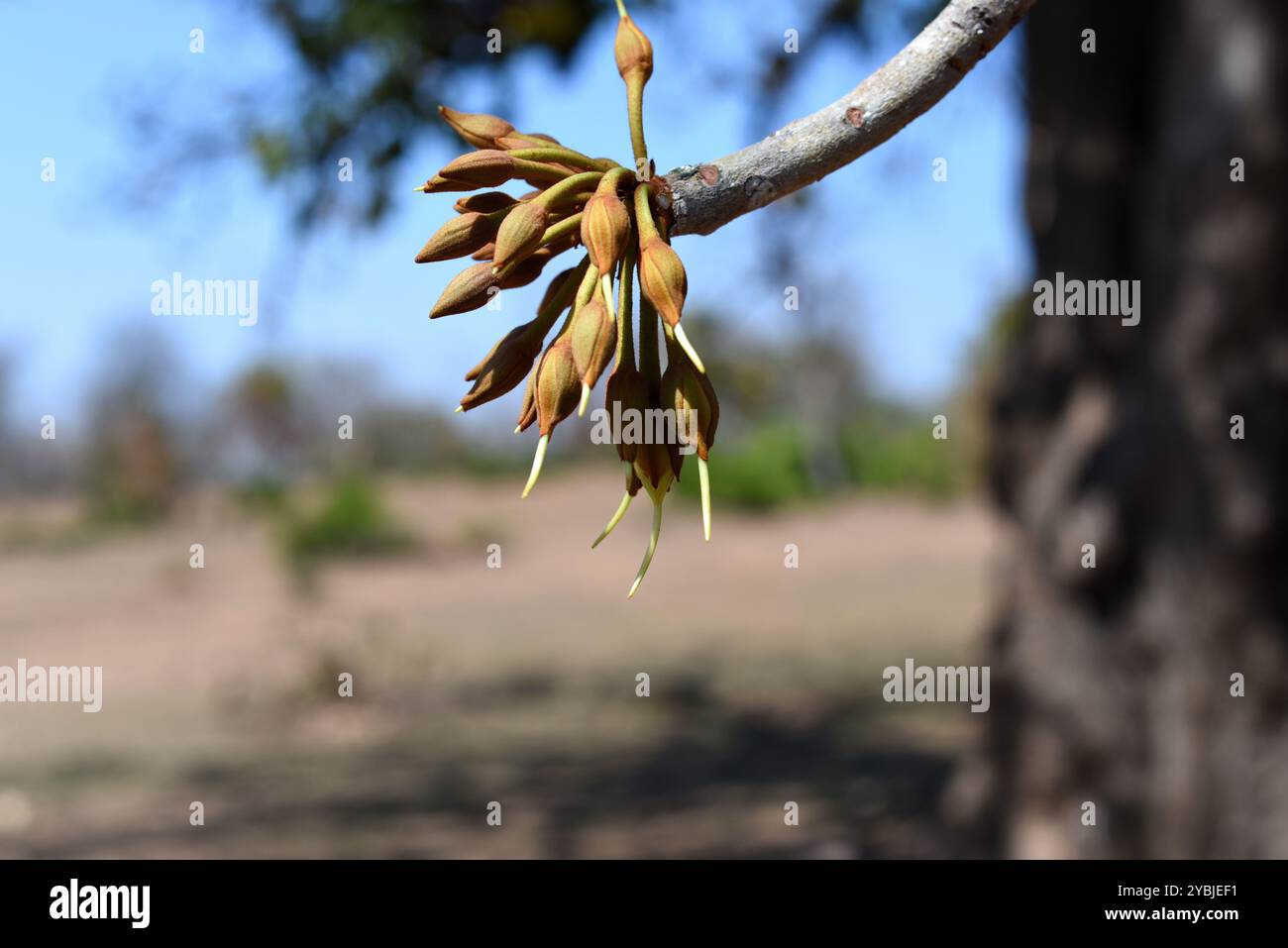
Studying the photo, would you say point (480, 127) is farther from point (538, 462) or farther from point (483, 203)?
point (538, 462)

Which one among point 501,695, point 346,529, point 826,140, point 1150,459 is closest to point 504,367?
point 826,140

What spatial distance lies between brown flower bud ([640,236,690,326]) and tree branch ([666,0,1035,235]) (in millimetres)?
76

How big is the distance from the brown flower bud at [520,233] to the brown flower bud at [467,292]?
0.04m

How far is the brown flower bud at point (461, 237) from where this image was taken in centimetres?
100

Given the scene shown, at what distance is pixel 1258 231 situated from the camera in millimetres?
4855

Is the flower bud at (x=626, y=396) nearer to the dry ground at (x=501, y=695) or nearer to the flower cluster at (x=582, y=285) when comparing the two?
the flower cluster at (x=582, y=285)

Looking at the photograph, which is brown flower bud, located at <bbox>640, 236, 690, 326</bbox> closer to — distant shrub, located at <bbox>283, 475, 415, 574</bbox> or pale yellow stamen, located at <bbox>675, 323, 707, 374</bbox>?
pale yellow stamen, located at <bbox>675, 323, 707, 374</bbox>

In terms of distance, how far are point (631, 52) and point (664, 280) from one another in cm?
32

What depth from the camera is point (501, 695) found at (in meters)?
12.8

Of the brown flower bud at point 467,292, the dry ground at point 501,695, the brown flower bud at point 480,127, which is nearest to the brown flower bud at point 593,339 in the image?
the brown flower bud at point 467,292

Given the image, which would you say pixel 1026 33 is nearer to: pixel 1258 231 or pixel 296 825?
pixel 1258 231

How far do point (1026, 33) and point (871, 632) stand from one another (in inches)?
366

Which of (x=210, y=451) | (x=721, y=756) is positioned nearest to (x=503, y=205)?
(x=721, y=756)

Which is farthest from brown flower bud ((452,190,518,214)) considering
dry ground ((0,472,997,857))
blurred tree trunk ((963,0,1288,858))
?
dry ground ((0,472,997,857))
